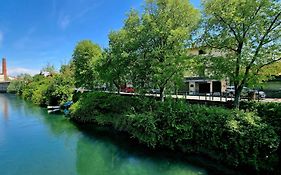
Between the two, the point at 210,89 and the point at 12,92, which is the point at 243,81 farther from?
the point at 12,92

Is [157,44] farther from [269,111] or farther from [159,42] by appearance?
[269,111]

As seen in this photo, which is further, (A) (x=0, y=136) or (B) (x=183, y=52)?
(A) (x=0, y=136)

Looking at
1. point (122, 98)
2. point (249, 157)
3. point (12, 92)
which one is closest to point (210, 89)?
point (122, 98)

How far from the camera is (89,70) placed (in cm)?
2989

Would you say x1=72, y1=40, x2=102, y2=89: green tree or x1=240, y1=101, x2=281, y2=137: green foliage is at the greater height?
x1=72, y1=40, x2=102, y2=89: green tree

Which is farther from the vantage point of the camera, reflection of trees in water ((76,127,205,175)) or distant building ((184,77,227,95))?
distant building ((184,77,227,95))

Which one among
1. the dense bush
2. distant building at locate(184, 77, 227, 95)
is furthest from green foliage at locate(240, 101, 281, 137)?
distant building at locate(184, 77, 227, 95)

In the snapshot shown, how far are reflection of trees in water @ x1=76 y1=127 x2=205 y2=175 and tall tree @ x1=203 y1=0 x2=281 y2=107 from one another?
5.91 metres

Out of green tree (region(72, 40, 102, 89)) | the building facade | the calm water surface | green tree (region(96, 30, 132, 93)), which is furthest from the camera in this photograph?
the building facade

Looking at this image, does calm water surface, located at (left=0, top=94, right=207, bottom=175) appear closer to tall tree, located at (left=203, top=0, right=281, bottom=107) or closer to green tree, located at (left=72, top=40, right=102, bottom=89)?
tall tree, located at (left=203, top=0, right=281, bottom=107)

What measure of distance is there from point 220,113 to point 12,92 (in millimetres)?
83932

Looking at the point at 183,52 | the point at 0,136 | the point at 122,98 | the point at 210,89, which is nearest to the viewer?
the point at 183,52

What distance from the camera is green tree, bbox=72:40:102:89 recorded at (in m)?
30.2

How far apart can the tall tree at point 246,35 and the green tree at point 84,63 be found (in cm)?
1991
